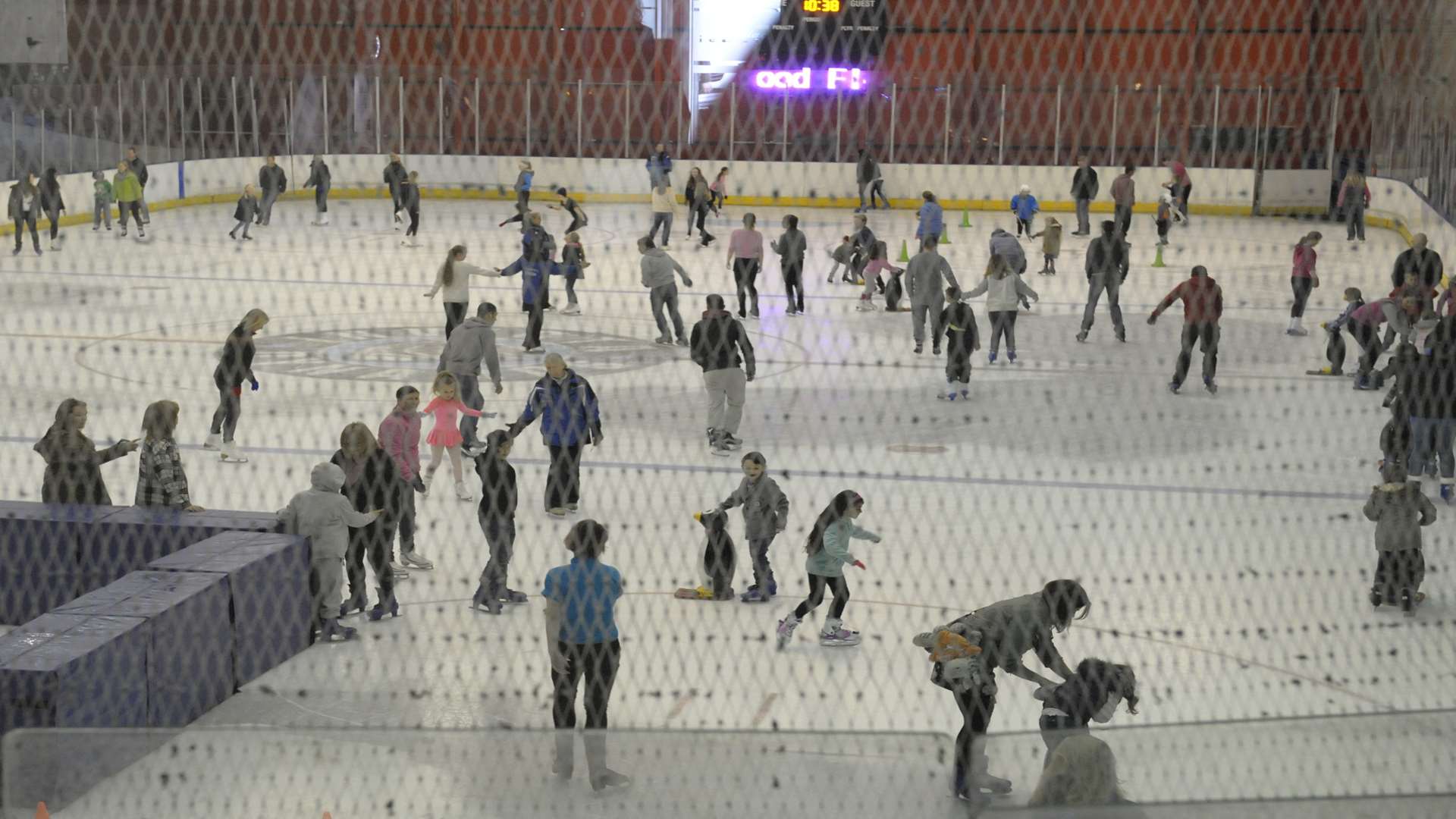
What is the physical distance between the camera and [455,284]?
12.0m

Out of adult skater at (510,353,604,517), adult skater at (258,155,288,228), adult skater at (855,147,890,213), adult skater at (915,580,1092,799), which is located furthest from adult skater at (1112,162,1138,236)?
adult skater at (915,580,1092,799)

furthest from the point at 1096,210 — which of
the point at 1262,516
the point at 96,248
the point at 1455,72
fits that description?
the point at 1262,516

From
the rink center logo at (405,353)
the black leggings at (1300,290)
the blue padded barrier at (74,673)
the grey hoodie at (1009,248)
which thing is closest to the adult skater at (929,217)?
the grey hoodie at (1009,248)

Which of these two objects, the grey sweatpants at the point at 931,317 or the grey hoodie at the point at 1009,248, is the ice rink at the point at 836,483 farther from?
the grey hoodie at the point at 1009,248

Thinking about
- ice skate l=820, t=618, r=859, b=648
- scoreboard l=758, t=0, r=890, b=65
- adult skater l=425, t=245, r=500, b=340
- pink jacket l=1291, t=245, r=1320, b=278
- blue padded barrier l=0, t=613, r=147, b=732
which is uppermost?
scoreboard l=758, t=0, r=890, b=65

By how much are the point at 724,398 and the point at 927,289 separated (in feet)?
12.2

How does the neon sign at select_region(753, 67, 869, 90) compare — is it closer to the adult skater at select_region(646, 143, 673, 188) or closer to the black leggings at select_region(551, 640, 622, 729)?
the adult skater at select_region(646, 143, 673, 188)

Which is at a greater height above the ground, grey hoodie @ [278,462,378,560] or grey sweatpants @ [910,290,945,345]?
grey sweatpants @ [910,290,945,345]

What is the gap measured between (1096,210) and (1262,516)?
58.2ft

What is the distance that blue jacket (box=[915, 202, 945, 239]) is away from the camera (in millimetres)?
16422

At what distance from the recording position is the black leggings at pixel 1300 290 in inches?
569

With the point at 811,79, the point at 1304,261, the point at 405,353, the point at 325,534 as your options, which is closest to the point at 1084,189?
the point at 1304,261

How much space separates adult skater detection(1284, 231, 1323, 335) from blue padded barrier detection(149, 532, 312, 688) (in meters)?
10.1

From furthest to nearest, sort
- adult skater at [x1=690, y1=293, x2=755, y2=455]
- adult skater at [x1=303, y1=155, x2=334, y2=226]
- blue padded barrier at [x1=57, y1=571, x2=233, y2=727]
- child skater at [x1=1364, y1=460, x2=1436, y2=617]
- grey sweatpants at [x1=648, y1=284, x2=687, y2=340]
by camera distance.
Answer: adult skater at [x1=303, y1=155, x2=334, y2=226]
grey sweatpants at [x1=648, y1=284, x2=687, y2=340]
adult skater at [x1=690, y1=293, x2=755, y2=455]
child skater at [x1=1364, y1=460, x2=1436, y2=617]
blue padded barrier at [x1=57, y1=571, x2=233, y2=727]
